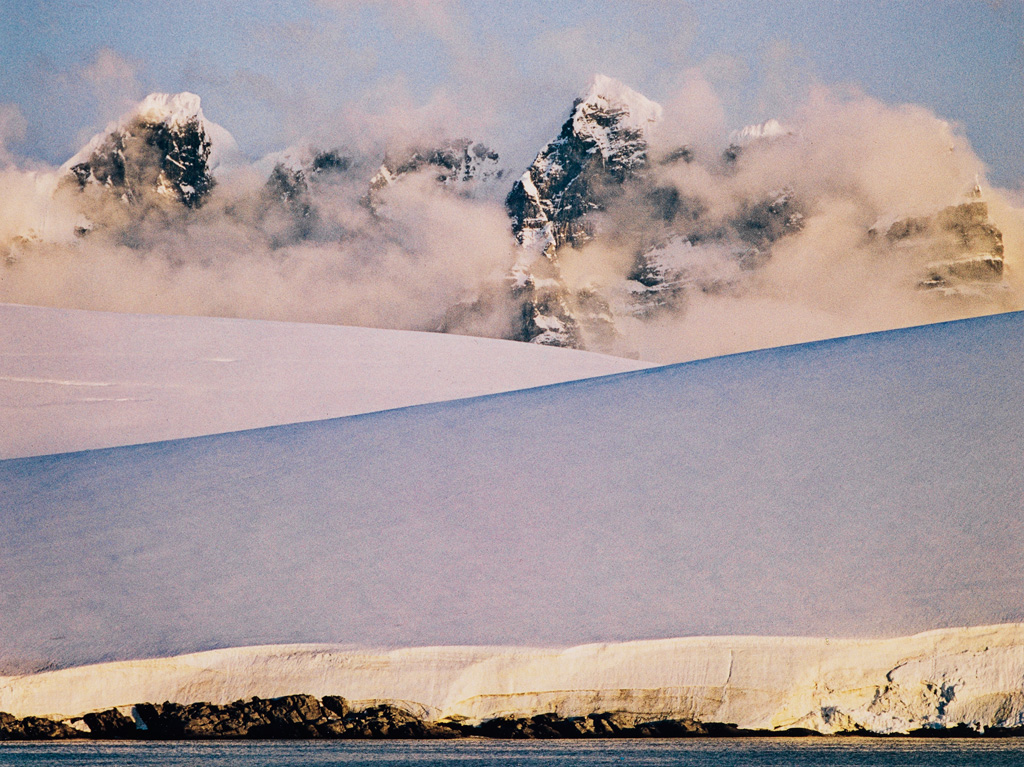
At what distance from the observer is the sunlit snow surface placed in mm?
5918

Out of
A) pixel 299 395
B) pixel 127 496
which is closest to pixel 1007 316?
pixel 299 395

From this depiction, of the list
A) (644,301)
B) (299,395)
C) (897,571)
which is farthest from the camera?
(644,301)

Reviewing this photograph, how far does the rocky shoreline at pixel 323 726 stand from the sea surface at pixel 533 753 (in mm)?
112

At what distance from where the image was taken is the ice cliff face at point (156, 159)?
243ft

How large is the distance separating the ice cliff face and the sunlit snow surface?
69.9 metres

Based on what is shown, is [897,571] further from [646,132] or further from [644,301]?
[644,301]

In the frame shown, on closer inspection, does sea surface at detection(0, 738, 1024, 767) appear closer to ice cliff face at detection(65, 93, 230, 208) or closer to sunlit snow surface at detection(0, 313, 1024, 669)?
sunlit snow surface at detection(0, 313, 1024, 669)

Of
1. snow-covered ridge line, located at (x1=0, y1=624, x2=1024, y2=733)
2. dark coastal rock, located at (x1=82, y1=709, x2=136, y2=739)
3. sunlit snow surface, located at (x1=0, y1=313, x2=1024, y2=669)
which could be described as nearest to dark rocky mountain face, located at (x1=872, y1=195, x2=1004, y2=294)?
sunlit snow surface, located at (x1=0, y1=313, x2=1024, y2=669)

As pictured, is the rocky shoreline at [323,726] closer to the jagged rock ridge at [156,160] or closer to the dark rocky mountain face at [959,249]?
the jagged rock ridge at [156,160]

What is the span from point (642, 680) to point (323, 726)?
1.60 metres

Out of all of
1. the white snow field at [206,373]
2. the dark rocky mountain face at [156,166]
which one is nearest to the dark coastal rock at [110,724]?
the white snow field at [206,373]

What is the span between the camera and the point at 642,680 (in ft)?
18.2

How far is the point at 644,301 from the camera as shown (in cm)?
10362

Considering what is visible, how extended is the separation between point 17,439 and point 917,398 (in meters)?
7.14
